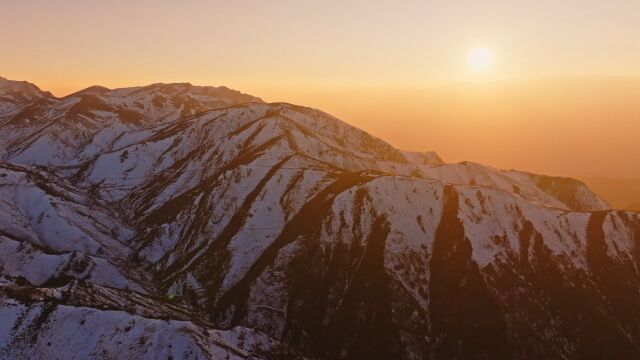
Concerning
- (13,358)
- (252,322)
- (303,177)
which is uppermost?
(303,177)

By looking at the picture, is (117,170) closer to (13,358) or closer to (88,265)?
(88,265)

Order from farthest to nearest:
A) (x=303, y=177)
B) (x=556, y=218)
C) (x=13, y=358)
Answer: (x=303, y=177) < (x=556, y=218) < (x=13, y=358)

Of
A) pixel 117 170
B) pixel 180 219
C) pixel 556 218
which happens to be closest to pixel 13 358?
pixel 180 219

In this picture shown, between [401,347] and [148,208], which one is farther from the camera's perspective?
[148,208]

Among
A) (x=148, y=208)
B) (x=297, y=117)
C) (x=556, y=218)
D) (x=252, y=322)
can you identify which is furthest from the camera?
(x=297, y=117)

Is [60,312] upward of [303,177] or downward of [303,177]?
downward

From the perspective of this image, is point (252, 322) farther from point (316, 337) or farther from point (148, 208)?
point (148, 208)

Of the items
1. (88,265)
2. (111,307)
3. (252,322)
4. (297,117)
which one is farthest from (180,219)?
(297,117)
